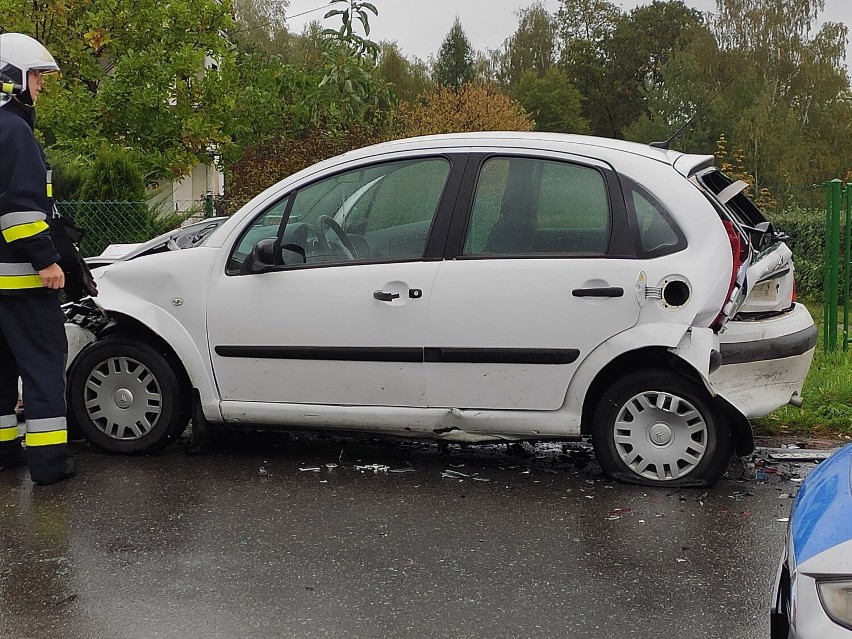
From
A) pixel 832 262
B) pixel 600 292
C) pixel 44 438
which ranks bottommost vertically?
pixel 44 438

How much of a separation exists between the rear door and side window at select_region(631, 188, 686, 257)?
0.08m

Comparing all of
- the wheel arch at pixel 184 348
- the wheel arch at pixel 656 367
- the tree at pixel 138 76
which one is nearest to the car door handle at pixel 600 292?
the wheel arch at pixel 656 367

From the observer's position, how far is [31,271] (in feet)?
18.2

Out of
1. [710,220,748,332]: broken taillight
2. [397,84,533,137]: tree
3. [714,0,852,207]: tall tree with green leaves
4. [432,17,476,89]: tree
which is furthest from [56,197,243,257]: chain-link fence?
[432,17,476,89]: tree

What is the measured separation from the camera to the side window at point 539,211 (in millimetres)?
5438

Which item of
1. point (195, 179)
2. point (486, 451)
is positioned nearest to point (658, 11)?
point (195, 179)

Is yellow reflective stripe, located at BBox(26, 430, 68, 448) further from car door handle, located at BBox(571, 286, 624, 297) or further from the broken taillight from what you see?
the broken taillight

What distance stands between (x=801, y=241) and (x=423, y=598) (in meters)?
11.8

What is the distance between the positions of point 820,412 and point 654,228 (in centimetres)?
234

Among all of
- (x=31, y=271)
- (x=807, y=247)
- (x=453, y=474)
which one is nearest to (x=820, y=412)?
(x=453, y=474)

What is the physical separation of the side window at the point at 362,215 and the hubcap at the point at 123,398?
0.83 meters

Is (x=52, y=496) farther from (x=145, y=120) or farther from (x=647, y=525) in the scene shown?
(x=145, y=120)

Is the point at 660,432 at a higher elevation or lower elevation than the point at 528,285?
lower

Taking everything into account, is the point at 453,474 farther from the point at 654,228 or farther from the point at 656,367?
the point at 654,228
